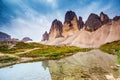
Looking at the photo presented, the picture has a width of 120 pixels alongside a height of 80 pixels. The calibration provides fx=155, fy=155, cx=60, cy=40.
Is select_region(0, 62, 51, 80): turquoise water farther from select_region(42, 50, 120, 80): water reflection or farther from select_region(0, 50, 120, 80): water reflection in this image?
select_region(42, 50, 120, 80): water reflection

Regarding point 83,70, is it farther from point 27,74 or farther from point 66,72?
point 27,74

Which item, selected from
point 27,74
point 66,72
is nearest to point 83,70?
point 66,72

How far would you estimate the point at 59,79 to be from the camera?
36344 mm

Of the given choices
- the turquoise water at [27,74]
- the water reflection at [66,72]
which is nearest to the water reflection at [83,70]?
the water reflection at [66,72]

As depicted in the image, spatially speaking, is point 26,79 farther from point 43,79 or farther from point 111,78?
point 111,78

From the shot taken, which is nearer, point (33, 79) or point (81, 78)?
point (81, 78)

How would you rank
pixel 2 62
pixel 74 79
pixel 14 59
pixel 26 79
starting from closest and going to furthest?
pixel 74 79 → pixel 26 79 → pixel 2 62 → pixel 14 59

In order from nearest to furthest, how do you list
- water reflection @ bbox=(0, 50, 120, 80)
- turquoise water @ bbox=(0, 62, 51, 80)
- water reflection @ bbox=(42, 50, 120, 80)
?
water reflection @ bbox=(42, 50, 120, 80) → water reflection @ bbox=(0, 50, 120, 80) → turquoise water @ bbox=(0, 62, 51, 80)

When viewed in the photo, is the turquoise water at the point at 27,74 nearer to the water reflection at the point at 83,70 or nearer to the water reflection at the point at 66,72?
the water reflection at the point at 66,72

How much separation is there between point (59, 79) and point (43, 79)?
196 inches

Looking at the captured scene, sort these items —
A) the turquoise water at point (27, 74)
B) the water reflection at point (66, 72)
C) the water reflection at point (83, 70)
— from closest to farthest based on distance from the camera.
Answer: the water reflection at point (83, 70) → the water reflection at point (66, 72) → the turquoise water at point (27, 74)

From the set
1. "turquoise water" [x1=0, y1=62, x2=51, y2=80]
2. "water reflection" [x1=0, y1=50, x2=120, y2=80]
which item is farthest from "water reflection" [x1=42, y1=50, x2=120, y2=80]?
"turquoise water" [x1=0, y1=62, x2=51, y2=80]

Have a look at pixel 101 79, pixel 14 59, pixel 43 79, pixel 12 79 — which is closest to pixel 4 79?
pixel 12 79

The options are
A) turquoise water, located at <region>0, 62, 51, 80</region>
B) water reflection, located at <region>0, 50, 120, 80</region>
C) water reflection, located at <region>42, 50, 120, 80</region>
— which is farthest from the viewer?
turquoise water, located at <region>0, 62, 51, 80</region>
